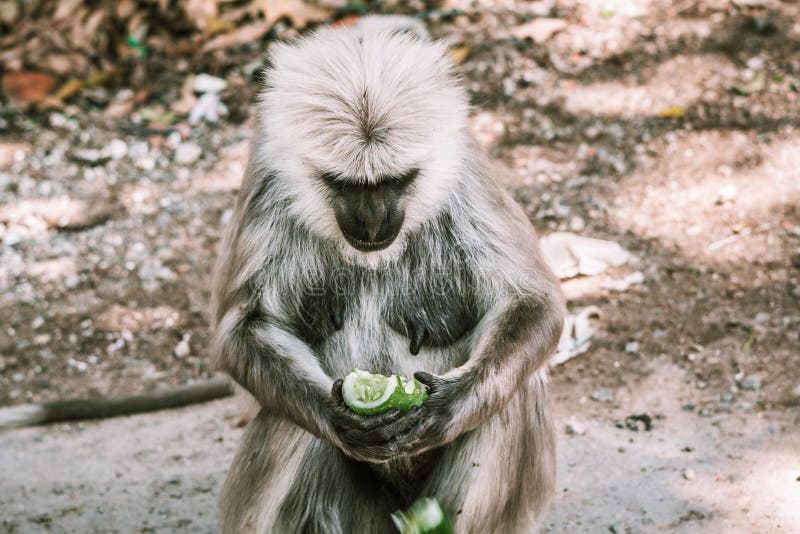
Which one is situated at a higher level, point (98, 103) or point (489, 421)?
point (489, 421)

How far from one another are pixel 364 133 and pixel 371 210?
247mm

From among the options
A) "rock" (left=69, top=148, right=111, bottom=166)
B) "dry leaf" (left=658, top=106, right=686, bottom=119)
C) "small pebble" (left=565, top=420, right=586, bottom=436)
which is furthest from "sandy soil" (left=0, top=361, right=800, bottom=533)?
"rock" (left=69, top=148, right=111, bottom=166)

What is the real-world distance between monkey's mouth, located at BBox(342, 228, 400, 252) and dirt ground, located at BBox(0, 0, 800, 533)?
155cm

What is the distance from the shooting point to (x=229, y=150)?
6.77m

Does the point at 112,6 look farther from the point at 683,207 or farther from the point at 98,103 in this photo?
the point at 683,207

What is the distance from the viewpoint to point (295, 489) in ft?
11.2

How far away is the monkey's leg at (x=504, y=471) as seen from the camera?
3.34 metres

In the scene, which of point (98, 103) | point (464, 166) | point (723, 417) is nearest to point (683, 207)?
point (723, 417)

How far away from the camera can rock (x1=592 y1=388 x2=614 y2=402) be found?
4.68 m

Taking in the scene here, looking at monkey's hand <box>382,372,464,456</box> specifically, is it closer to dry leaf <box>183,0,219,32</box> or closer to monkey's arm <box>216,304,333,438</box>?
monkey's arm <box>216,304,333,438</box>

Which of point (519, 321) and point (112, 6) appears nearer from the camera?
point (519, 321)

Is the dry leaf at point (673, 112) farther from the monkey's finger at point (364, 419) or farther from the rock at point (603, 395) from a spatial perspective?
the monkey's finger at point (364, 419)

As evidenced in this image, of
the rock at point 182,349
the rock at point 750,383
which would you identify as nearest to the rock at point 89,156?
the rock at point 182,349

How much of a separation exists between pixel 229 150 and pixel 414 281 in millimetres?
3586
